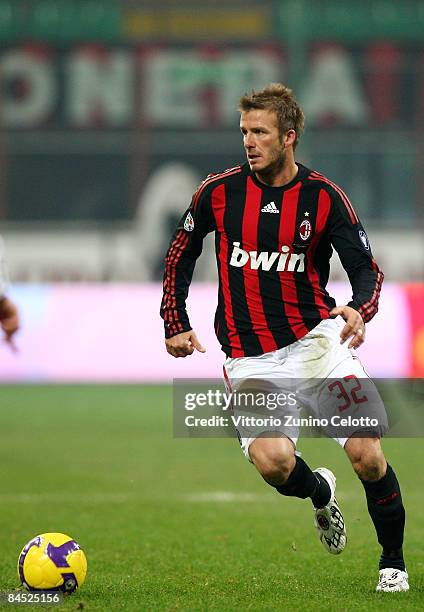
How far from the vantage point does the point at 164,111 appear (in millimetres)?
26969

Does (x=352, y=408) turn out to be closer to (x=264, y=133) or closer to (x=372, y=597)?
(x=372, y=597)

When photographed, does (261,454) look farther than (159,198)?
No

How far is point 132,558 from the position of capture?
6207mm

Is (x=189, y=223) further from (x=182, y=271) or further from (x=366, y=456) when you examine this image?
(x=366, y=456)

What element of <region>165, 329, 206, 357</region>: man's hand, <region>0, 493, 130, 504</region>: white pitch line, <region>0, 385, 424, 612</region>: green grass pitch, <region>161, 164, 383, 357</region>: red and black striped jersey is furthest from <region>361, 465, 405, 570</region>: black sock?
<region>0, 493, 130, 504</region>: white pitch line

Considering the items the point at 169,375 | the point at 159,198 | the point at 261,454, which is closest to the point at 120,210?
the point at 159,198

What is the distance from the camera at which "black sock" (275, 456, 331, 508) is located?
5.40 metres

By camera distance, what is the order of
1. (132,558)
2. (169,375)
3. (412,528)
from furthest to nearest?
(169,375), (412,528), (132,558)

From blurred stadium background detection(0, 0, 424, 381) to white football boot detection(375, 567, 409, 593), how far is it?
2037 cm

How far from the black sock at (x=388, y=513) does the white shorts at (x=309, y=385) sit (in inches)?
9.0

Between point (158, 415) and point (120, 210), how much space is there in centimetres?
1441

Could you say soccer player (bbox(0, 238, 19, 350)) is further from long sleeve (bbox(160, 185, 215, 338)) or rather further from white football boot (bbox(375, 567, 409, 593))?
white football boot (bbox(375, 567, 409, 593))

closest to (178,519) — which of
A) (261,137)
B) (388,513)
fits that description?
(388,513)

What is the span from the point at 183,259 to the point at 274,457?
39.7 inches
